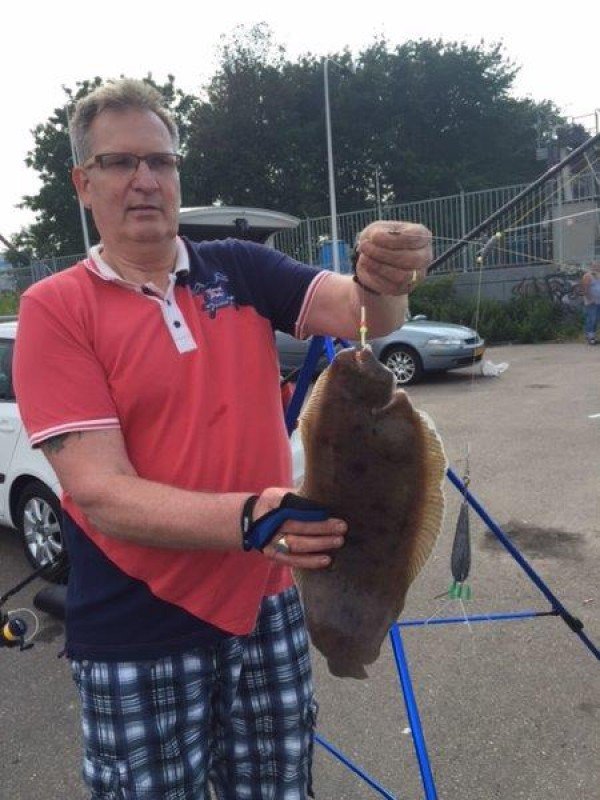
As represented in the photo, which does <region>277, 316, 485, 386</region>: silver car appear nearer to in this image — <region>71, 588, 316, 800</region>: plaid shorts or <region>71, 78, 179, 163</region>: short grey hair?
<region>71, 588, 316, 800</region>: plaid shorts

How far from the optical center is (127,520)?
142 cm

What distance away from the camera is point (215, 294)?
1.77 metres

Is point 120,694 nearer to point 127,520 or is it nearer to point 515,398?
point 127,520

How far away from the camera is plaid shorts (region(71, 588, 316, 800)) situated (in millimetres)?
1672

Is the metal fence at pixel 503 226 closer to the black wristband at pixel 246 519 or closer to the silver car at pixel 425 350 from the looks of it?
the silver car at pixel 425 350

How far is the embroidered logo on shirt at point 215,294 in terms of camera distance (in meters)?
1.74

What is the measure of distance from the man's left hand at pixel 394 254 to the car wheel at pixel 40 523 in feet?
12.4

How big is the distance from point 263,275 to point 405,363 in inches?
400

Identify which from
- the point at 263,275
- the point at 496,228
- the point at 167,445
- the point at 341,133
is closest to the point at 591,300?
the point at 496,228

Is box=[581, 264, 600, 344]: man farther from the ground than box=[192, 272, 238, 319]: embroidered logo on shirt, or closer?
closer

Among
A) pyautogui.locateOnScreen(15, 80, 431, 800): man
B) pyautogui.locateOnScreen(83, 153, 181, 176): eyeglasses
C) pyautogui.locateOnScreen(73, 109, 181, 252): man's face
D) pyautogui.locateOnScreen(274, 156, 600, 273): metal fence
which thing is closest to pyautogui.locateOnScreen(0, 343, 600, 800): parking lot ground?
pyautogui.locateOnScreen(15, 80, 431, 800): man

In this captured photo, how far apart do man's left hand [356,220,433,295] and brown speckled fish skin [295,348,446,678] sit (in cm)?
29

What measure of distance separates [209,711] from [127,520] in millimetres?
698

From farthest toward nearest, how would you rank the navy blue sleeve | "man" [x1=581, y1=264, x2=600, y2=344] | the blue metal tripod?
"man" [x1=581, y1=264, x2=600, y2=344], the blue metal tripod, the navy blue sleeve
